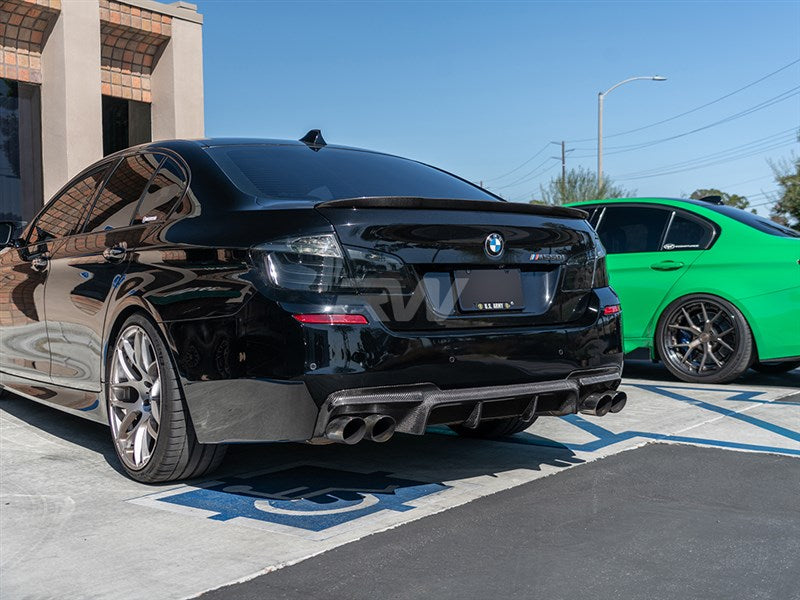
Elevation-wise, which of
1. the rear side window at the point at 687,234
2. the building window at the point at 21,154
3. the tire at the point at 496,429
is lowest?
the tire at the point at 496,429

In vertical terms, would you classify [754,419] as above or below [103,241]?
below

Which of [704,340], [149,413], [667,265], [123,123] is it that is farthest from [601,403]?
[123,123]

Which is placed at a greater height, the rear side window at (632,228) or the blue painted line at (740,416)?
the rear side window at (632,228)

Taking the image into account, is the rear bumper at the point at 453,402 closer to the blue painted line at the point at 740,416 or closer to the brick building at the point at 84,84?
the blue painted line at the point at 740,416

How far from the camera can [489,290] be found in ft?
12.8

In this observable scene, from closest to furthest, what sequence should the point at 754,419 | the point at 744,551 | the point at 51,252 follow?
the point at 744,551
the point at 51,252
the point at 754,419

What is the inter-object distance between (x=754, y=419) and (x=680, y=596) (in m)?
3.29

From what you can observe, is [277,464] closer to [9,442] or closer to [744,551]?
[9,442]

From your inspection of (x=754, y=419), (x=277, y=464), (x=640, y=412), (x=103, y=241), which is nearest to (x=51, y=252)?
(x=103, y=241)

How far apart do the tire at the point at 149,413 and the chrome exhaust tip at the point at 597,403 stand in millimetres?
1599

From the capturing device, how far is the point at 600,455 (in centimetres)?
483

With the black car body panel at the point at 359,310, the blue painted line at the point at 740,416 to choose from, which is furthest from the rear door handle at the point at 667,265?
the black car body panel at the point at 359,310

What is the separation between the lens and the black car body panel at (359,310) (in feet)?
11.7

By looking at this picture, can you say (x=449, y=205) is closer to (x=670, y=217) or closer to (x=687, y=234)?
(x=687, y=234)
